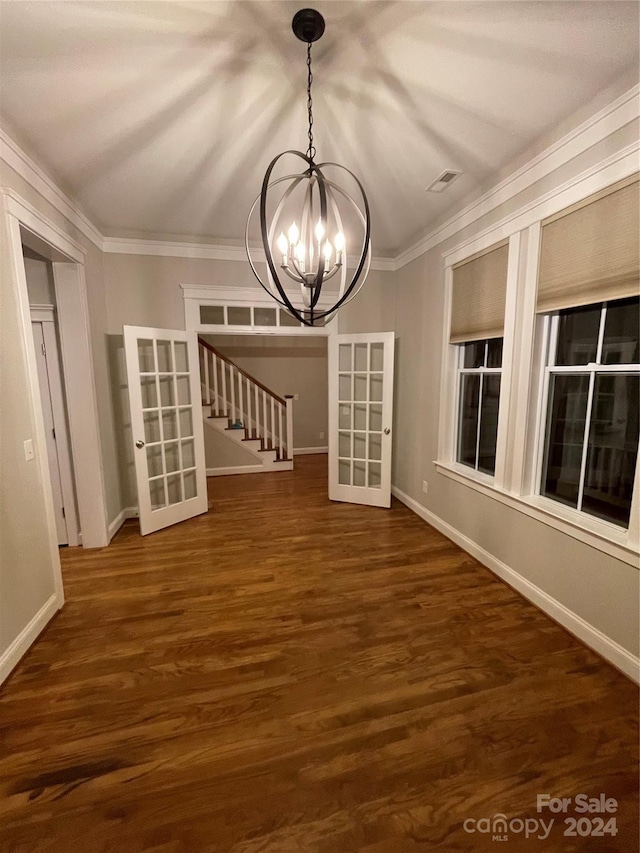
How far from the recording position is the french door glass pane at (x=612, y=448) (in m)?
1.85

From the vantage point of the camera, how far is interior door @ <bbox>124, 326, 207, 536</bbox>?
3.22 metres

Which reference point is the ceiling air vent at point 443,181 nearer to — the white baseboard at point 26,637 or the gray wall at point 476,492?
the gray wall at point 476,492

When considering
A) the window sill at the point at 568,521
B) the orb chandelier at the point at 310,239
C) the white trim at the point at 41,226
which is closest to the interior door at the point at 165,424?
the white trim at the point at 41,226

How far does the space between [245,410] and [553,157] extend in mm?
4564

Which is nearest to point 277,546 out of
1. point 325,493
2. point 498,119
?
point 325,493

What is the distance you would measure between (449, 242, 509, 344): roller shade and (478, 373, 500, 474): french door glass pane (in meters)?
0.38

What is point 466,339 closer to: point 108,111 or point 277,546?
point 277,546

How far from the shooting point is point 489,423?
281 centimetres

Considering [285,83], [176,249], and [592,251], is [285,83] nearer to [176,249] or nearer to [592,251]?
[592,251]

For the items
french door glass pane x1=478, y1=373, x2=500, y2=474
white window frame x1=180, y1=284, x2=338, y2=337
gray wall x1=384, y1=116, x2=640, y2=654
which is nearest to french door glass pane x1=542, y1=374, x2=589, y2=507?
gray wall x1=384, y1=116, x2=640, y2=654

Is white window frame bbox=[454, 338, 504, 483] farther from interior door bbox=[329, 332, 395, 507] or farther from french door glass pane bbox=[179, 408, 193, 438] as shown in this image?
french door glass pane bbox=[179, 408, 193, 438]

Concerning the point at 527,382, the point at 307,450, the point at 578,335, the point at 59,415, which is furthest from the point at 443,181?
the point at 307,450

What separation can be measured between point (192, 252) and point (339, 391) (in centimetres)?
209

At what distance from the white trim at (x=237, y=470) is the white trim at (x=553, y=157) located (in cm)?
392
